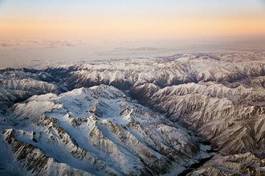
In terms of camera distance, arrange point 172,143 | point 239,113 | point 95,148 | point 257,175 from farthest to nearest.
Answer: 1. point 239,113
2. point 172,143
3. point 95,148
4. point 257,175

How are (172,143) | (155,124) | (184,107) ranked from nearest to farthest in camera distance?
1. (172,143)
2. (155,124)
3. (184,107)

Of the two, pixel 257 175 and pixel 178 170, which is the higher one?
pixel 257 175

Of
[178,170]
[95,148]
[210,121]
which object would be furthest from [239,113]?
[95,148]

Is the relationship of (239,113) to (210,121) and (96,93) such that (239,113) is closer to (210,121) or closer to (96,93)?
(210,121)

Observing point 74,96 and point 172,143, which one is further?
point 74,96

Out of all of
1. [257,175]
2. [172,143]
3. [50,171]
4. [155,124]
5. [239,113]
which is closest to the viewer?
[257,175]

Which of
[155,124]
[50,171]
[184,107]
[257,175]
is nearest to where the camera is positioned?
[257,175]

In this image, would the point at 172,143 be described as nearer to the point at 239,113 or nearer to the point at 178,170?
the point at 178,170

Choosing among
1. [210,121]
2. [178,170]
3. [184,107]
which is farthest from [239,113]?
[178,170]

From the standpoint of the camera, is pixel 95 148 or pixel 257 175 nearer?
pixel 257 175
